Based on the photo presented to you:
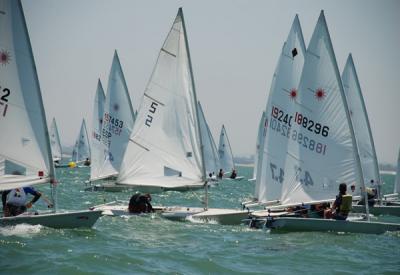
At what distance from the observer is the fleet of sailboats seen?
17469 millimetres

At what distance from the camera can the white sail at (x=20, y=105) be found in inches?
685

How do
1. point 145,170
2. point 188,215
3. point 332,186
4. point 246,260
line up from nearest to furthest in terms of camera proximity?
point 246,260
point 332,186
point 188,215
point 145,170

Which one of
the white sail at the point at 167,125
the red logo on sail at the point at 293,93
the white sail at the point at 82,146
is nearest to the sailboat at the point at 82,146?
the white sail at the point at 82,146

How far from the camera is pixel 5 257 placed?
1362 centimetres

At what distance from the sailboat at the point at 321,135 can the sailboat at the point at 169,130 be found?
129 inches

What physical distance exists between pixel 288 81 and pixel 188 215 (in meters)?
5.70

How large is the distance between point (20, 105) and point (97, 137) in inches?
792

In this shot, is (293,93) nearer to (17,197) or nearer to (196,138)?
(196,138)

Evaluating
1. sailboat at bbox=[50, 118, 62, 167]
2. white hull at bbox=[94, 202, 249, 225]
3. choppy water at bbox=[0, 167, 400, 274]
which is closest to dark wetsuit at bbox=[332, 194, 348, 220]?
choppy water at bbox=[0, 167, 400, 274]

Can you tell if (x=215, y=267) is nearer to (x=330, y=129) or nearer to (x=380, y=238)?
(x=380, y=238)

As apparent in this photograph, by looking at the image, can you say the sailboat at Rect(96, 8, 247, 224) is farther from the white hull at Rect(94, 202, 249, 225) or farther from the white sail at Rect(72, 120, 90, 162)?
the white sail at Rect(72, 120, 90, 162)

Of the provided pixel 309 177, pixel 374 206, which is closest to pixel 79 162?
pixel 374 206

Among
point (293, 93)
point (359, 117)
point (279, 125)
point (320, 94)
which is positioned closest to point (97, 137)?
point (359, 117)

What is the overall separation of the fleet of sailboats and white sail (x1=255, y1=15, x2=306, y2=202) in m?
0.04
